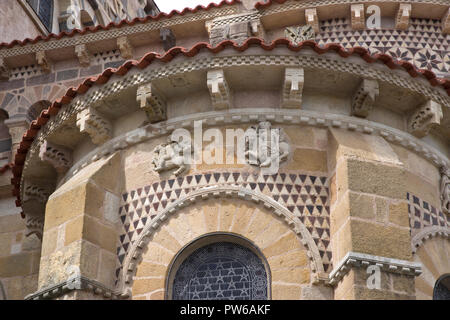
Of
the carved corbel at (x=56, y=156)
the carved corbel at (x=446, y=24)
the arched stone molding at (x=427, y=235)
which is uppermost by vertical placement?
the carved corbel at (x=446, y=24)

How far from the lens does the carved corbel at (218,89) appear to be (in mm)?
12172

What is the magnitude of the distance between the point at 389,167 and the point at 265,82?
2.03 meters

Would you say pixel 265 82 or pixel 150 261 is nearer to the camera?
pixel 150 261

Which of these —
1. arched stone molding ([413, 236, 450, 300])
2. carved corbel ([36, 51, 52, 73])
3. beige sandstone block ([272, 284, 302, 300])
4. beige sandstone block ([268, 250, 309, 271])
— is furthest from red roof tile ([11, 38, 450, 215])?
carved corbel ([36, 51, 52, 73])

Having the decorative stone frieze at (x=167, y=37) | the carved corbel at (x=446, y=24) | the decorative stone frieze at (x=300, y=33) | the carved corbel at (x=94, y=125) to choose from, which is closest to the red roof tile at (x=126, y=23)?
the decorative stone frieze at (x=167, y=37)

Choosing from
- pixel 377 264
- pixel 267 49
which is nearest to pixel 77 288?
pixel 377 264

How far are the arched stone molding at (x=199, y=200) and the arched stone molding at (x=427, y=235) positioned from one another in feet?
4.23

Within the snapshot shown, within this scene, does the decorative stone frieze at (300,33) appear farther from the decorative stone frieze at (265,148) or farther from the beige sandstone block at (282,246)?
the beige sandstone block at (282,246)

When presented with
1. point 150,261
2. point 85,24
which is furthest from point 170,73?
point 85,24

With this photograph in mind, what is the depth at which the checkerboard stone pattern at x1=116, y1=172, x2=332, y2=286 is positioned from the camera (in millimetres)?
11547

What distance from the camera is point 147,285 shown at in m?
11.4

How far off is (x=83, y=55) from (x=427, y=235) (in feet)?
28.8

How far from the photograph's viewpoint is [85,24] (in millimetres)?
25406
